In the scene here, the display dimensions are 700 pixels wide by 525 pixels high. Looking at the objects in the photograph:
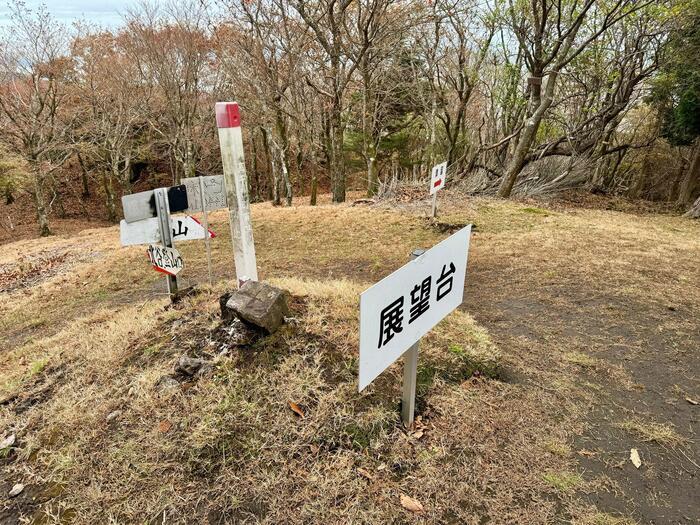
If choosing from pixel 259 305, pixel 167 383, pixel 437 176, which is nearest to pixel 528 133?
pixel 437 176

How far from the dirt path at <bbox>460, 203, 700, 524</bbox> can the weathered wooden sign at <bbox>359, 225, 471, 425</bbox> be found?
1184 millimetres

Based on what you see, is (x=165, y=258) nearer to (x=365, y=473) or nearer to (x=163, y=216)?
(x=163, y=216)

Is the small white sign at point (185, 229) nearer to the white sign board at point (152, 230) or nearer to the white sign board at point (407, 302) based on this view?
the white sign board at point (152, 230)

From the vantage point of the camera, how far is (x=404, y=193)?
401 inches

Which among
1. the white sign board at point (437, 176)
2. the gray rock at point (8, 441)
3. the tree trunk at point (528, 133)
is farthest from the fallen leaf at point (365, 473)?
the tree trunk at point (528, 133)

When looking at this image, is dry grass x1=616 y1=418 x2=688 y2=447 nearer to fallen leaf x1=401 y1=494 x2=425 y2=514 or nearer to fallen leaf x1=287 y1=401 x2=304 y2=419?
fallen leaf x1=401 y1=494 x2=425 y2=514

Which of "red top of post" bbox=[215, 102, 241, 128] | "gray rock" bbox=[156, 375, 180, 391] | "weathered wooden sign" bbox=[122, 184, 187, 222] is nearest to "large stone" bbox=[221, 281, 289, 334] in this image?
"gray rock" bbox=[156, 375, 180, 391]

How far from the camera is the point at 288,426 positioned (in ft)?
7.16

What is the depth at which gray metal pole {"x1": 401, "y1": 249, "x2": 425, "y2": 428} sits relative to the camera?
2.03 metres

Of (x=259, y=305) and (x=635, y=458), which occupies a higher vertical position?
(x=259, y=305)

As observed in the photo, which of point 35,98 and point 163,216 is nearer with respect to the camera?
point 163,216

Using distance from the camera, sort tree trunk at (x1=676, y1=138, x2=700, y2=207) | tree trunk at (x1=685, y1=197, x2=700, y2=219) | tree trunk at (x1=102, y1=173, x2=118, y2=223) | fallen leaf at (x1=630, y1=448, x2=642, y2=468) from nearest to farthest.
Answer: fallen leaf at (x1=630, y1=448, x2=642, y2=468) < tree trunk at (x1=685, y1=197, x2=700, y2=219) < tree trunk at (x1=676, y1=138, x2=700, y2=207) < tree trunk at (x1=102, y1=173, x2=118, y2=223)

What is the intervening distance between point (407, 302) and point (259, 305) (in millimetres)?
1361

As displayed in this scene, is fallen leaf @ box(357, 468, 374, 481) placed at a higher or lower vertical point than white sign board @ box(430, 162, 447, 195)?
lower
